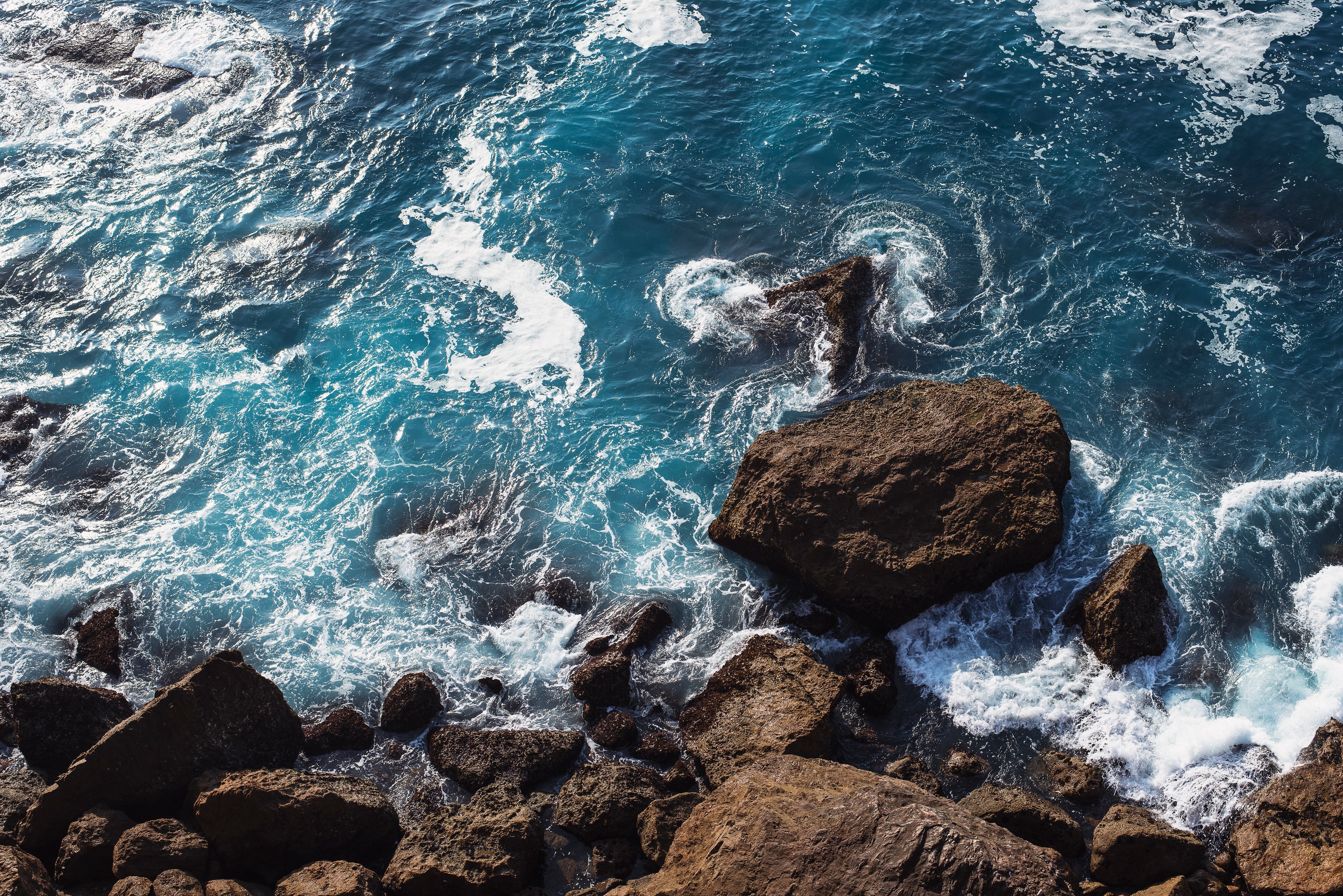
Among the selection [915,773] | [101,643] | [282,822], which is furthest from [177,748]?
[915,773]

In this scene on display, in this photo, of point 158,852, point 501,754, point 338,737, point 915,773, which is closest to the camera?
point 158,852

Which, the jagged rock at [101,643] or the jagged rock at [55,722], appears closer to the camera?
the jagged rock at [55,722]

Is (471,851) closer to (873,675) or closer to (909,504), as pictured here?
(873,675)

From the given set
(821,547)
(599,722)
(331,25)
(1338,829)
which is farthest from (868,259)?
(331,25)

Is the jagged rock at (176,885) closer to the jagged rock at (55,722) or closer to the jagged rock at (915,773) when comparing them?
the jagged rock at (55,722)

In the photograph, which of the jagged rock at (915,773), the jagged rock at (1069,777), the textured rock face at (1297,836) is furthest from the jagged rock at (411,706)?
the textured rock face at (1297,836)
